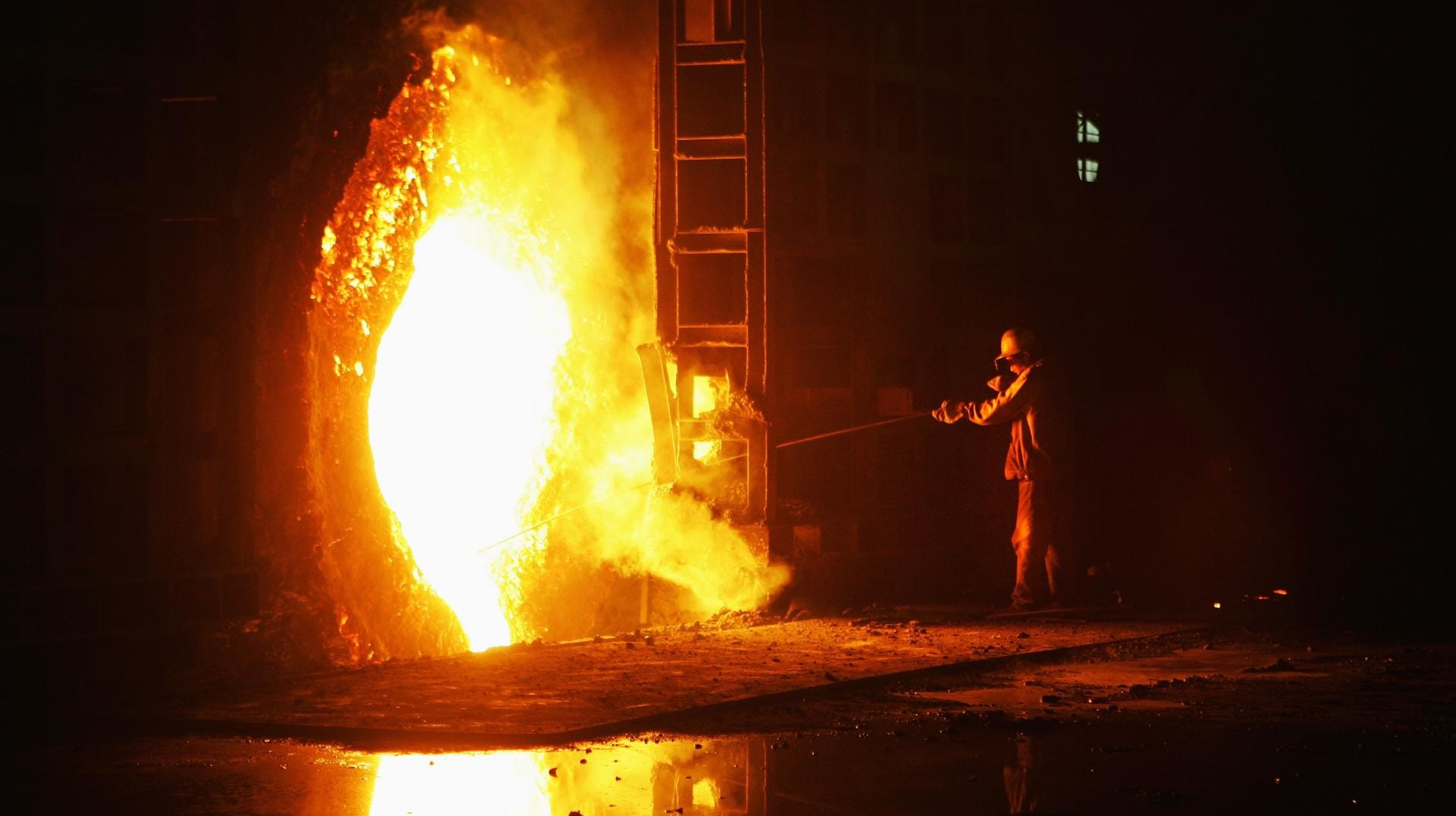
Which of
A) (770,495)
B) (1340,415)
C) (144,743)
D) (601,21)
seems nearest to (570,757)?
(144,743)

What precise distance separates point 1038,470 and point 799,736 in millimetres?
4916

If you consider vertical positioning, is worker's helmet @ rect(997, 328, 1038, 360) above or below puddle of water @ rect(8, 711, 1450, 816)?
above

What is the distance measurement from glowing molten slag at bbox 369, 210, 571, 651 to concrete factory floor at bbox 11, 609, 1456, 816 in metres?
2.40

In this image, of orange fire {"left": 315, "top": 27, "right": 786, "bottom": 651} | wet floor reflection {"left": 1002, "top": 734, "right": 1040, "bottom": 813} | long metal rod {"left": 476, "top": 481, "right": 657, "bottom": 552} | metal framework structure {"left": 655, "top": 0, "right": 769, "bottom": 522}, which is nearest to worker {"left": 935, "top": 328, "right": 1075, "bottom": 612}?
metal framework structure {"left": 655, "top": 0, "right": 769, "bottom": 522}

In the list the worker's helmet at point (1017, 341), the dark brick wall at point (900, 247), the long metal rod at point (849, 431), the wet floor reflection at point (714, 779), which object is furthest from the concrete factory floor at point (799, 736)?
the worker's helmet at point (1017, 341)

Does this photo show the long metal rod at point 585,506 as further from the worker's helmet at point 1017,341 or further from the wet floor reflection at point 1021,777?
the wet floor reflection at point 1021,777

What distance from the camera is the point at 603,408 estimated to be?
11695 millimetres

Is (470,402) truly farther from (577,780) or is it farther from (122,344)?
(577,780)

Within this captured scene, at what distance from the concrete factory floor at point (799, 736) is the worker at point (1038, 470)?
171 cm

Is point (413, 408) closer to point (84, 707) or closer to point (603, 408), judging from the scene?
point (603, 408)

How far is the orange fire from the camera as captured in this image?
35.2 ft

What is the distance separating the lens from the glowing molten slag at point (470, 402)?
35.7 ft

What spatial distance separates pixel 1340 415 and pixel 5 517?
11.1 m

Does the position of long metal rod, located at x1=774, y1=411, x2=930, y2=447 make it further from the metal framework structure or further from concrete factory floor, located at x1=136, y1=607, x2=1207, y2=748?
concrete factory floor, located at x1=136, y1=607, x2=1207, y2=748
